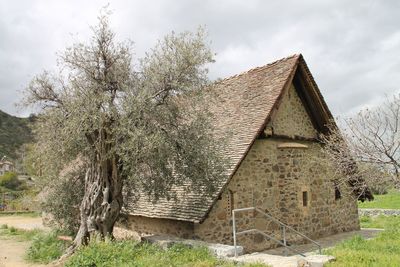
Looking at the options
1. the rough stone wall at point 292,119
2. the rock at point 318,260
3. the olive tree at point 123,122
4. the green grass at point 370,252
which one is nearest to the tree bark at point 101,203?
the olive tree at point 123,122

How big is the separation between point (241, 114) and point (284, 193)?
3.21 meters

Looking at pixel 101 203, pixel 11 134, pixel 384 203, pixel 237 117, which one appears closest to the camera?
pixel 101 203

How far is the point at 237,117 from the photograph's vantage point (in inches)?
551

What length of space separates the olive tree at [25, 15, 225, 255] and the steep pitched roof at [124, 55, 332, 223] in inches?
33.0

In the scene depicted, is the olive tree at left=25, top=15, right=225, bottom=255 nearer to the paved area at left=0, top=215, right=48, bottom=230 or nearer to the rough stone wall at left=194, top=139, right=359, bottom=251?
the rough stone wall at left=194, top=139, right=359, bottom=251

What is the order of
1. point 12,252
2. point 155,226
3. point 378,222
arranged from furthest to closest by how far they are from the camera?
point 378,222 → point 12,252 → point 155,226

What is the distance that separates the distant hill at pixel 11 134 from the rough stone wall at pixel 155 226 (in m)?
48.4

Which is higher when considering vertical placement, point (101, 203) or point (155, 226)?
point (101, 203)

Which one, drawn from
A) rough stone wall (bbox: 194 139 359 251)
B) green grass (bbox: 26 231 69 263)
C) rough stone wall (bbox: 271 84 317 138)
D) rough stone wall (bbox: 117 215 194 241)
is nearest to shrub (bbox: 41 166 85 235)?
green grass (bbox: 26 231 69 263)

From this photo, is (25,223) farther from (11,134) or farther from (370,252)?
(11,134)

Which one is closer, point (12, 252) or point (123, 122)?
point (123, 122)

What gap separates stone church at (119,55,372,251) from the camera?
11.9 meters

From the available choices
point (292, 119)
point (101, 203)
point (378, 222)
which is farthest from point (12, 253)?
point (378, 222)

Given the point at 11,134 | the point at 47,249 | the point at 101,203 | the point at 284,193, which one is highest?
the point at 11,134
